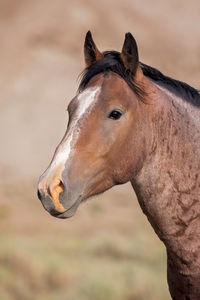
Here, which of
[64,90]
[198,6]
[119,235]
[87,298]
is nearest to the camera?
[87,298]

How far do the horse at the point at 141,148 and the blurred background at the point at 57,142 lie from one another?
5718 millimetres

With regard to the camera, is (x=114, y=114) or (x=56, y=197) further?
(x=114, y=114)

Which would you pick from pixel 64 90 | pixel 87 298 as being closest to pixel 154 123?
pixel 87 298

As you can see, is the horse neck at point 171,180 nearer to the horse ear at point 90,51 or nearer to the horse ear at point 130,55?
the horse ear at point 130,55

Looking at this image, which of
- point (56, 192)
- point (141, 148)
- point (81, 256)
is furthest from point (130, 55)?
point (81, 256)

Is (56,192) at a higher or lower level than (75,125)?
lower

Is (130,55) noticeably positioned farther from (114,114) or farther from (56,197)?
(56,197)

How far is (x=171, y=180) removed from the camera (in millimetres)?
3535

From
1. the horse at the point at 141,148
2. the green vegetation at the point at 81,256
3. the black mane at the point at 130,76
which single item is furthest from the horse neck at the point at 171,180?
the green vegetation at the point at 81,256

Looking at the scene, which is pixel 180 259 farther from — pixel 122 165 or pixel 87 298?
pixel 87 298

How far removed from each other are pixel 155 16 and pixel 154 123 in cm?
2703

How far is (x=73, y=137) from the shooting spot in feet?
10.8

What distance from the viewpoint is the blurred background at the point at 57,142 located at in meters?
10.3

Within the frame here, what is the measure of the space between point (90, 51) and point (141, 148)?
2.46 ft
